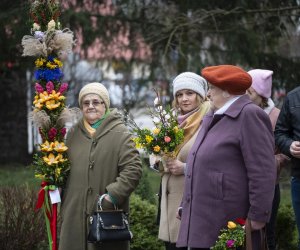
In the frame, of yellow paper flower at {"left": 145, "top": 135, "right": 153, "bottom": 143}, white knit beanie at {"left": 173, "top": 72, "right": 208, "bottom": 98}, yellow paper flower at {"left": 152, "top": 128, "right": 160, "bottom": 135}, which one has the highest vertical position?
white knit beanie at {"left": 173, "top": 72, "right": 208, "bottom": 98}

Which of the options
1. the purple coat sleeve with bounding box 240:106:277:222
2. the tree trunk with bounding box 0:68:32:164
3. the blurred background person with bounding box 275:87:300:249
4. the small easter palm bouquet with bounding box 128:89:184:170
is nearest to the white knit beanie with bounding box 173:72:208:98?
the small easter palm bouquet with bounding box 128:89:184:170

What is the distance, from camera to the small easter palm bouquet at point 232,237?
4.77 m

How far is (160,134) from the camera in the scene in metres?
5.81

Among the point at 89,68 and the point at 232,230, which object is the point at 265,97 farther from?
the point at 89,68

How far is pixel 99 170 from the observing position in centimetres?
622

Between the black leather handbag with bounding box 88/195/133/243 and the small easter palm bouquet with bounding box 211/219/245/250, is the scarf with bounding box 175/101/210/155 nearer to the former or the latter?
the black leather handbag with bounding box 88/195/133/243

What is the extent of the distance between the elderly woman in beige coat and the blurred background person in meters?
1.22

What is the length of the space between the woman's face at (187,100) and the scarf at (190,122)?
2.1 inches

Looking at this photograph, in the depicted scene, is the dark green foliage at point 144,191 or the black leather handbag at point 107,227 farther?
the dark green foliage at point 144,191

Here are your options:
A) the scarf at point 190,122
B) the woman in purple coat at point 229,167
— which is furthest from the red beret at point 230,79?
the scarf at point 190,122

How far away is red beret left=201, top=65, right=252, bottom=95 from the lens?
498 cm

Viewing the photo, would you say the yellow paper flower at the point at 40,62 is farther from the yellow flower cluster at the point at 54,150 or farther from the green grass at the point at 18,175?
the green grass at the point at 18,175

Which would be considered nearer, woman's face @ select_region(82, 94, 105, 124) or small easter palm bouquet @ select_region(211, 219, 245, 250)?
small easter palm bouquet @ select_region(211, 219, 245, 250)

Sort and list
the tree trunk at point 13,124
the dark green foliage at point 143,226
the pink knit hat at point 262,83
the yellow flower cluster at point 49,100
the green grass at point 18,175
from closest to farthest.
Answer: the yellow flower cluster at point 49,100 → the pink knit hat at point 262,83 → the dark green foliage at point 143,226 → the green grass at point 18,175 → the tree trunk at point 13,124
